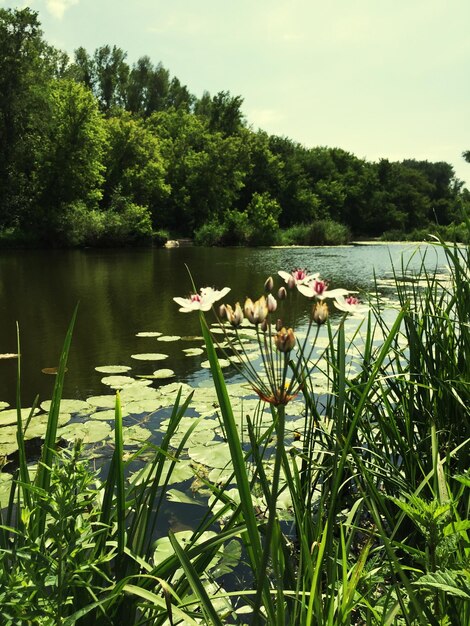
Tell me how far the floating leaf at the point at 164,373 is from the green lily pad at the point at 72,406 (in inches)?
38.9

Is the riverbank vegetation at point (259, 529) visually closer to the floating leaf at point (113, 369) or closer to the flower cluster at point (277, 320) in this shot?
the flower cluster at point (277, 320)

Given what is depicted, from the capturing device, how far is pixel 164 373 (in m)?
5.00

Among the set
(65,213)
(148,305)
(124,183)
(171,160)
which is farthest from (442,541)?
(171,160)

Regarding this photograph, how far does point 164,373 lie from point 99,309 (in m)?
4.48

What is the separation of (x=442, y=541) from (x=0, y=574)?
82cm

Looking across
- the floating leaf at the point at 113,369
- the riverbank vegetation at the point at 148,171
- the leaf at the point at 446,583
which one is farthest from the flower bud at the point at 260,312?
the riverbank vegetation at the point at 148,171

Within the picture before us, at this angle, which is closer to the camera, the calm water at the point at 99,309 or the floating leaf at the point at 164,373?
the floating leaf at the point at 164,373

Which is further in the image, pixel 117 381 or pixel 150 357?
pixel 150 357

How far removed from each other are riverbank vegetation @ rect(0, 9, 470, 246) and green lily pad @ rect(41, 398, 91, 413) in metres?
7.48

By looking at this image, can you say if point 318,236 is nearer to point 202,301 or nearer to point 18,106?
point 18,106

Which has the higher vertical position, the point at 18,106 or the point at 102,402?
the point at 18,106

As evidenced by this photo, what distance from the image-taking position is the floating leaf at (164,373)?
4930 mm

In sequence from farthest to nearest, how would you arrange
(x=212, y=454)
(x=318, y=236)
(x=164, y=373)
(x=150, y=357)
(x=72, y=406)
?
1. (x=318, y=236)
2. (x=150, y=357)
3. (x=164, y=373)
4. (x=72, y=406)
5. (x=212, y=454)

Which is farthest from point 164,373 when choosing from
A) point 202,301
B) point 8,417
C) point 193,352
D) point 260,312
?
point 260,312
